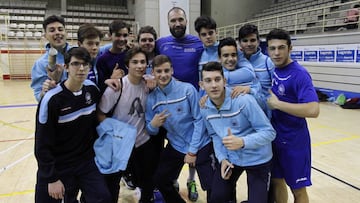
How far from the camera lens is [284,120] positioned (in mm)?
2250

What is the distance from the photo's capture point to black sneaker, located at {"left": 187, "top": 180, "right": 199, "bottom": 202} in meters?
3.05

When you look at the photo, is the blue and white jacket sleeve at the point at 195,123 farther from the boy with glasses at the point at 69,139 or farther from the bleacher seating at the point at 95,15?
the bleacher seating at the point at 95,15

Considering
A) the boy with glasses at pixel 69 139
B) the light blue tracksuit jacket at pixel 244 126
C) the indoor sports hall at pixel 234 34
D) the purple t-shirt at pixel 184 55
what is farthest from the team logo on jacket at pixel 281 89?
the boy with glasses at pixel 69 139

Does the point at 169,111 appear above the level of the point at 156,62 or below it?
below

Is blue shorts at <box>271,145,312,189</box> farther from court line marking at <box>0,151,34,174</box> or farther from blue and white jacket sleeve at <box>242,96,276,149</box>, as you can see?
court line marking at <box>0,151,34,174</box>

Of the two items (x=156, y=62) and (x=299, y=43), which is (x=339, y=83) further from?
(x=156, y=62)

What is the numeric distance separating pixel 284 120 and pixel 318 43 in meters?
8.02

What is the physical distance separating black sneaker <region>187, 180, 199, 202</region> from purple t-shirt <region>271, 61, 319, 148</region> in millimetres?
1190

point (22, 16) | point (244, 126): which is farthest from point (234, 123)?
point (22, 16)

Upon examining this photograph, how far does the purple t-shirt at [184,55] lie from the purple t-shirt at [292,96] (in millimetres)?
958

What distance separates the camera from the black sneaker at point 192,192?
305 cm

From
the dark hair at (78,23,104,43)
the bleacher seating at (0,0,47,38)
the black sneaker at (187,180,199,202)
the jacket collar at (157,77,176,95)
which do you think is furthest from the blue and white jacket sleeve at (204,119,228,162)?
the bleacher seating at (0,0,47,38)

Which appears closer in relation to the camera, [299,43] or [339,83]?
[339,83]

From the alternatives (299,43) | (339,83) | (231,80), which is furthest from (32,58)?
(231,80)
